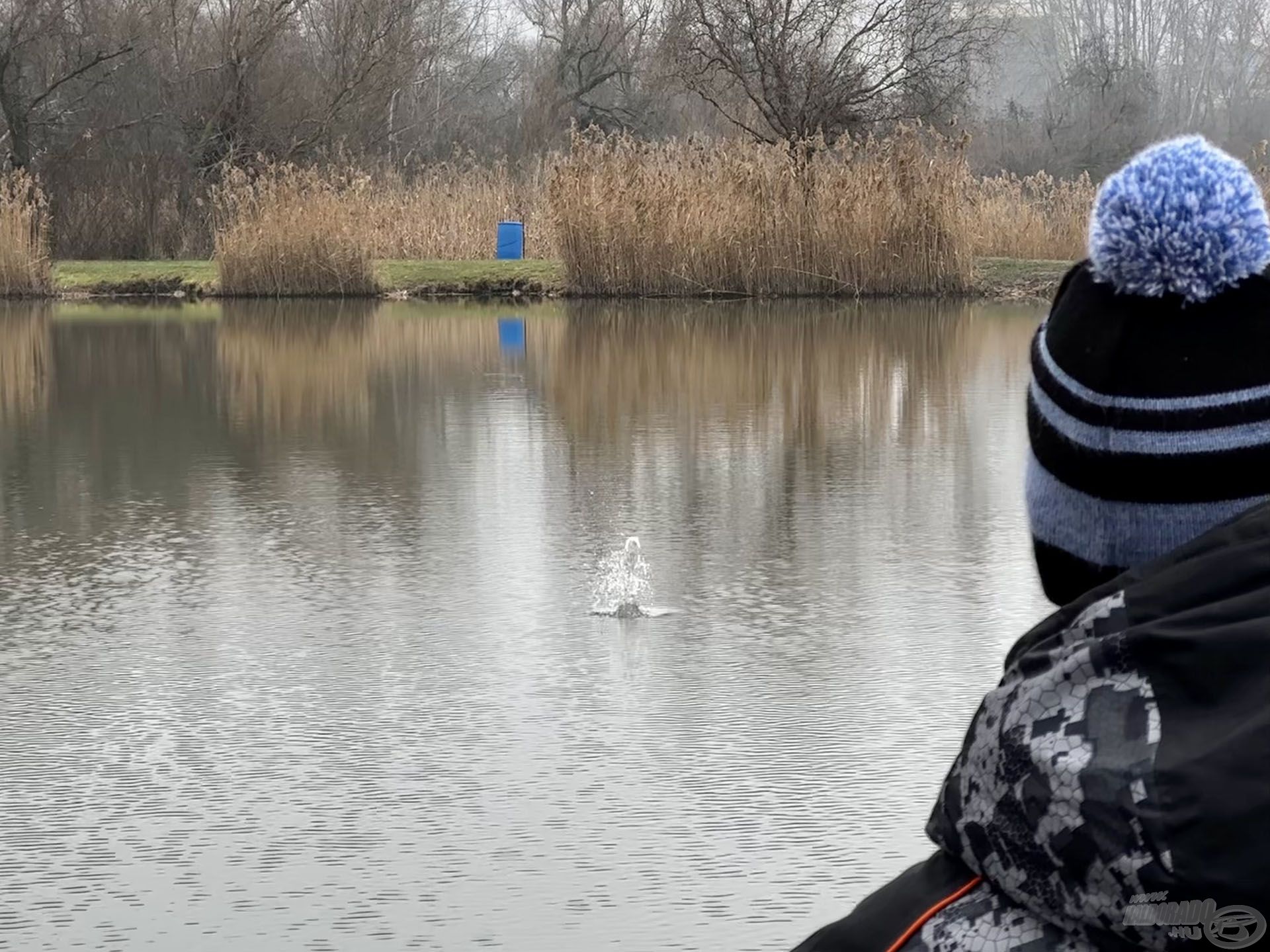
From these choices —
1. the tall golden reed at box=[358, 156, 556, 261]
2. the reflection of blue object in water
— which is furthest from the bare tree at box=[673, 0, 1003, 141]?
the reflection of blue object in water

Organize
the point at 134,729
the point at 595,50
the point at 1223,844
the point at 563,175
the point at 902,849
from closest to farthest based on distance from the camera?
the point at 1223,844 → the point at 902,849 → the point at 134,729 → the point at 563,175 → the point at 595,50

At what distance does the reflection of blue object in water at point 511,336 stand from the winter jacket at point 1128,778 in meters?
12.9

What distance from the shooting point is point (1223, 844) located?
3.99 ft

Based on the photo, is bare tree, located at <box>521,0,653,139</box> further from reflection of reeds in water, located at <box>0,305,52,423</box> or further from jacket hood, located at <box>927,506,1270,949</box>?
jacket hood, located at <box>927,506,1270,949</box>

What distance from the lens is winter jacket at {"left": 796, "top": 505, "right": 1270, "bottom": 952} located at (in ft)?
4.00

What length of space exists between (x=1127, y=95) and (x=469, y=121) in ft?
51.0

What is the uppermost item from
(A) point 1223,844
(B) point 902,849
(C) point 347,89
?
(C) point 347,89

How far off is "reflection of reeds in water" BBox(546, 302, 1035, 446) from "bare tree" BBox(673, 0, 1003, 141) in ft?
23.2

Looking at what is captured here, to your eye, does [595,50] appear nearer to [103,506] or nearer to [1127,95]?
[1127,95]

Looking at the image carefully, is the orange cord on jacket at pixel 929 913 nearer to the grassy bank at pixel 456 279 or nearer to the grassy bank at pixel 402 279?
the grassy bank at pixel 456 279

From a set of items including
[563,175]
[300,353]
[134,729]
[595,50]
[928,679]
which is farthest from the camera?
[595,50]

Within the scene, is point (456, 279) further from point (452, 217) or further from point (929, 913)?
point (929, 913)

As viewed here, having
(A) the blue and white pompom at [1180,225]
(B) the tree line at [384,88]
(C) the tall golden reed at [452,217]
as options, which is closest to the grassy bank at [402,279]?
(C) the tall golden reed at [452,217]

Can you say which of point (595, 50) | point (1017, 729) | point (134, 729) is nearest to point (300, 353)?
point (134, 729)
